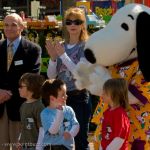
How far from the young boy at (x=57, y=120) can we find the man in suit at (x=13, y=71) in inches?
27.4

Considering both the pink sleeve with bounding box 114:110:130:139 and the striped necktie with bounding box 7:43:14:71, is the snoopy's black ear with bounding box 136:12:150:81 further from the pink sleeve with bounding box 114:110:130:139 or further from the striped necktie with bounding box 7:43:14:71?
the striped necktie with bounding box 7:43:14:71

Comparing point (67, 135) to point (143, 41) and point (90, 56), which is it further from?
point (143, 41)

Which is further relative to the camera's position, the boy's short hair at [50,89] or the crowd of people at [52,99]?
the boy's short hair at [50,89]

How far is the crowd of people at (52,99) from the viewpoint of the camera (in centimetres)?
337

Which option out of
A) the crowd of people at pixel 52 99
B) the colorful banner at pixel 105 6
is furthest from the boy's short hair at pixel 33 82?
the colorful banner at pixel 105 6

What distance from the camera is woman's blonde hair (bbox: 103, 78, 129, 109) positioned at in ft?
10.9

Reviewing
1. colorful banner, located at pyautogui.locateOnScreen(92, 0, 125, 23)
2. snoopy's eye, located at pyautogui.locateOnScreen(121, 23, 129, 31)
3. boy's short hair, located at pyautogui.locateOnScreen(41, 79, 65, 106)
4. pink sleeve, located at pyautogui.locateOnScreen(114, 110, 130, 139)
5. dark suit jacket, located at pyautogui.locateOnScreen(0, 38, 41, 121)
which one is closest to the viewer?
pink sleeve, located at pyautogui.locateOnScreen(114, 110, 130, 139)

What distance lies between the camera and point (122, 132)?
3.27m

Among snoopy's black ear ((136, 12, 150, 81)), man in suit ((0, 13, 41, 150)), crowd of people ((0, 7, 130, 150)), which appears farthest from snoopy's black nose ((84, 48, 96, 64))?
man in suit ((0, 13, 41, 150))

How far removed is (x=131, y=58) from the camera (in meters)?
3.55

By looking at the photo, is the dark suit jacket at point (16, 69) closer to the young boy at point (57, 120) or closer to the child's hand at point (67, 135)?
the young boy at point (57, 120)

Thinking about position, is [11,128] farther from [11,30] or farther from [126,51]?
[126,51]

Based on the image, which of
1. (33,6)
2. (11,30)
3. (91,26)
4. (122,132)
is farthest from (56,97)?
(33,6)

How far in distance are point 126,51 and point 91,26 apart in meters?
4.43
